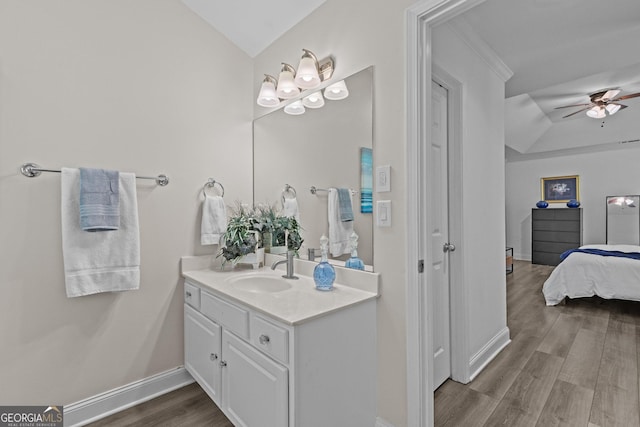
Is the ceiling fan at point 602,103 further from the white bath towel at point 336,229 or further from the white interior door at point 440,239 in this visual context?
the white bath towel at point 336,229

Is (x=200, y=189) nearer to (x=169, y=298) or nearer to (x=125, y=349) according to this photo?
(x=169, y=298)

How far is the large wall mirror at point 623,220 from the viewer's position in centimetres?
567

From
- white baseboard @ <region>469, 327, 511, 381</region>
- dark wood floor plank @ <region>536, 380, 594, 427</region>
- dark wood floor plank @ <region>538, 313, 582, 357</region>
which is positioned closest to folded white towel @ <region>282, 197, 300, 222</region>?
white baseboard @ <region>469, 327, 511, 381</region>

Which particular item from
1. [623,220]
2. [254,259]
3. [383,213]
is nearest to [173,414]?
[254,259]

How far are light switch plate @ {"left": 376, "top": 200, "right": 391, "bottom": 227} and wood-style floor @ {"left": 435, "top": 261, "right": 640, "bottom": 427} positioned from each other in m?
1.16

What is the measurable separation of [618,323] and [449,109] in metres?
2.95

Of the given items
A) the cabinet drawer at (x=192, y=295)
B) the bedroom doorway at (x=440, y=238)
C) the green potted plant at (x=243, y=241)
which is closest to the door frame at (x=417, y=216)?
the bedroom doorway at (x=440, y=238)

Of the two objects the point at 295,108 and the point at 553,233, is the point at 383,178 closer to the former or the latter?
the point at 295,108

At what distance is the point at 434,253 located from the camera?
202 cm

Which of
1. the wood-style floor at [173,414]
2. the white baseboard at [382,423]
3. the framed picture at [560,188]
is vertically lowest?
the wood-style floor at [173,414]

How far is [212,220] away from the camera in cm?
220

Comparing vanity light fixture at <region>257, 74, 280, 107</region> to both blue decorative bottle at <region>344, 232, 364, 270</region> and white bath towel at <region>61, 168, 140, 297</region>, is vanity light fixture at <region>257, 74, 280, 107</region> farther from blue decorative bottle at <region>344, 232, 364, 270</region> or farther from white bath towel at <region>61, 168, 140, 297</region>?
blue decorative bottle at <region>344, 232, 364, 270</region>

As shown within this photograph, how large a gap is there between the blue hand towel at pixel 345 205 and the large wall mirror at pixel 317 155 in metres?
0.03

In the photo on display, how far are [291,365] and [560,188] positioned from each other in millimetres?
7464
